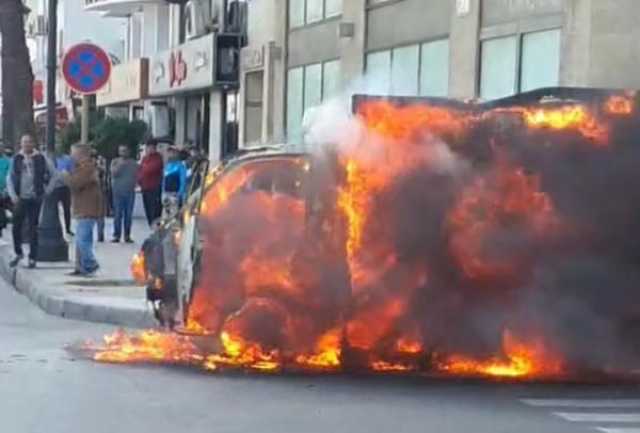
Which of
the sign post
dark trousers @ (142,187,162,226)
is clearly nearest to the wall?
dark trousers @ (142,187,162,226)

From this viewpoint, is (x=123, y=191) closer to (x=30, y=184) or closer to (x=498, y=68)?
(x=30, y=184)

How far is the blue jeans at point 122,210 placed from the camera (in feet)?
77.3

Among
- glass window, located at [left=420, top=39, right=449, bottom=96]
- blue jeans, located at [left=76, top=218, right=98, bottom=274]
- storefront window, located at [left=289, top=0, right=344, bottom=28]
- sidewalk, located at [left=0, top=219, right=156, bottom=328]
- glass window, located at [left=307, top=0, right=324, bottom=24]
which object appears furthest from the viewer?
glass window, located at [left=307, top=0, right=324, bottom=24]

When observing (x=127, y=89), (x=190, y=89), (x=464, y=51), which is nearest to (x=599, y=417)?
(x=464, y=51)

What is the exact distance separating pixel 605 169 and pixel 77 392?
13.3 ft

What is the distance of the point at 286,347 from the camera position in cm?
A: 1091

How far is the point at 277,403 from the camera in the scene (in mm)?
9711

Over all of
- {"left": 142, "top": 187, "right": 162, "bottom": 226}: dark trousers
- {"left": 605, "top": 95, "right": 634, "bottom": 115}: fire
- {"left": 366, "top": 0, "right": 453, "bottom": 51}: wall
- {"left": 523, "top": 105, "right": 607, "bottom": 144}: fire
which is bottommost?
{"left": 142, "top": 187, "right": 162, "bottom": 226}: dark trousers

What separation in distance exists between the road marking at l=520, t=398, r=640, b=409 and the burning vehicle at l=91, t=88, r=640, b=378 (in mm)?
733

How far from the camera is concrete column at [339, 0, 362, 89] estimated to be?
27562 mm

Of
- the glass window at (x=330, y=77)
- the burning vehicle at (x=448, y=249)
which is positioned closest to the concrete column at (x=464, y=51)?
the glass window at (x=330, y=77)

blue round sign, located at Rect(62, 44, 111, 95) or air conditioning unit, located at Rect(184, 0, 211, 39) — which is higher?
air conditioning unit, located at Rect(184, 0, 211, 39)

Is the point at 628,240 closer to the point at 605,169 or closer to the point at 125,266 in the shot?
the point at 605,169

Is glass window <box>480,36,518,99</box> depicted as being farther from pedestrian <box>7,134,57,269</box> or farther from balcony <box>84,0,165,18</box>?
balcony <box>84,0,165,18</box>
